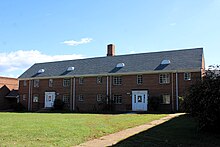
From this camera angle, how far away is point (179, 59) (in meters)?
35.2

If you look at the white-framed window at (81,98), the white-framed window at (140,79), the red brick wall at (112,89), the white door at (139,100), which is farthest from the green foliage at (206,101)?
the white-framed window at (81,98)

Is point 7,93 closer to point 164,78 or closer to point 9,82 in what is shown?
point 9,82

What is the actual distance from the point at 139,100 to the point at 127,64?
18.7ft

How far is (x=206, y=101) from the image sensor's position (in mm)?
12734

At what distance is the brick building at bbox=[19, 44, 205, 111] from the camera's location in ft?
110

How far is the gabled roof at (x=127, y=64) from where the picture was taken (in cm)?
3425

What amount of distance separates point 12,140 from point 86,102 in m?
28.5

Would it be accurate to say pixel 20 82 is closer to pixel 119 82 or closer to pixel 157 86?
pixel 119 82

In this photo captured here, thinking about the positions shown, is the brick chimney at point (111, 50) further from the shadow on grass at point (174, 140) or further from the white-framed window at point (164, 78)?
the shadow on grass at point (174, 140)

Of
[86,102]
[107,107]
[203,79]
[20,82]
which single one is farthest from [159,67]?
[20,82]

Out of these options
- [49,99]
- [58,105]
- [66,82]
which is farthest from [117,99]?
[49,99]

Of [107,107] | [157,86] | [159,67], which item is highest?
[159,67]

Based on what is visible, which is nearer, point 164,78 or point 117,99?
point 164,78

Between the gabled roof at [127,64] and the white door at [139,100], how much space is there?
272 cm
